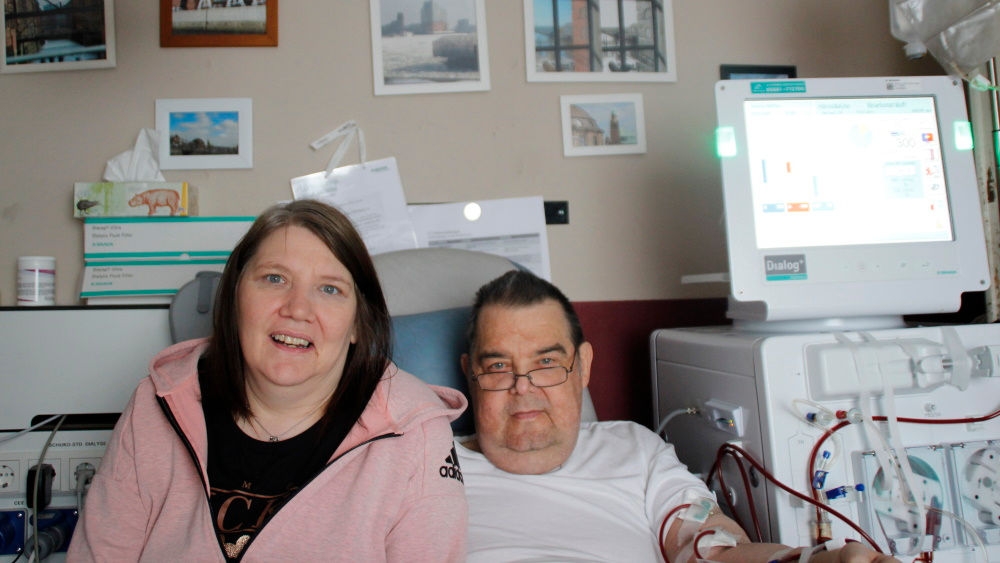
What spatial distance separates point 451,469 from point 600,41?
1.31 m

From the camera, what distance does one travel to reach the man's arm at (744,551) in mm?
819

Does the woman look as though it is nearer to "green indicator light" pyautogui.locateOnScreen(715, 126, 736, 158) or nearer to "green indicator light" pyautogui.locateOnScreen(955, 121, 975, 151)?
"green indicator light" pyautogui.locateOnScreen(715, 126, 736, 158)

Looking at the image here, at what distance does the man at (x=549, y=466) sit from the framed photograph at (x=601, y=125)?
68 cm

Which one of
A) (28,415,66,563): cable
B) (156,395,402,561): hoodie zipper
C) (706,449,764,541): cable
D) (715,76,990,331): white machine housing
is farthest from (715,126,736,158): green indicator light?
(28,415,66,563): cable

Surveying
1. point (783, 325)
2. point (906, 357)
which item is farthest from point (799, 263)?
point (906, 357)

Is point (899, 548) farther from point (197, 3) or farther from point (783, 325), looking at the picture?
point (197, 3)

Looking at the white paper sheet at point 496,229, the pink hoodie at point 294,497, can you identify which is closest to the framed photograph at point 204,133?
the white paper sheet at point 496,229

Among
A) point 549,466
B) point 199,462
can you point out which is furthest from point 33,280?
point 549,466

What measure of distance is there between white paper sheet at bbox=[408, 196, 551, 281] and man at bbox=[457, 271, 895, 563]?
490 mm

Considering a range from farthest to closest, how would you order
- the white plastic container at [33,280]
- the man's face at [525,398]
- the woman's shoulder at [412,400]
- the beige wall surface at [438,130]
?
the beige wall surface at [438,130] < the white plastic container at [33,280] < the man's face at [525,398] < the woman's shoulder at [412,400]

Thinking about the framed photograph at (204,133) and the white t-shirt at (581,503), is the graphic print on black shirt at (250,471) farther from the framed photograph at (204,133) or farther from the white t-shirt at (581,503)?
the framed photograph at (204,133)

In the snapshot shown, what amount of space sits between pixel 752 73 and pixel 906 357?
3.43 feet

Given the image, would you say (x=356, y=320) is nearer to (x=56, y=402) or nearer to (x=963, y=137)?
(x=56, y=402)

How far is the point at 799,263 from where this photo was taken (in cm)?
120
